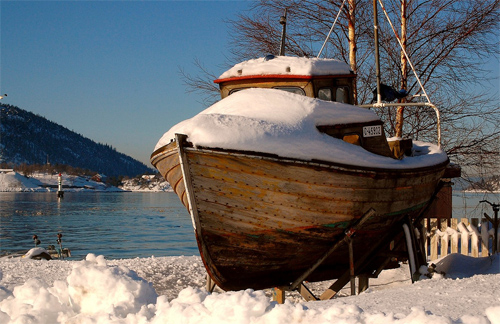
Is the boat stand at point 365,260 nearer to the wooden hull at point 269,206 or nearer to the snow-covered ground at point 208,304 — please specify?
the wooden hull at point 269,206

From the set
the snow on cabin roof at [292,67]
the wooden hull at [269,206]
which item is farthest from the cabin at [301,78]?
the wooden hull at [269,206]

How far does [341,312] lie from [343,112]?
4.00 m

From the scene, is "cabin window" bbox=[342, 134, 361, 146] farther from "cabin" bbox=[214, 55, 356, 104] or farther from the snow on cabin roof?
the snow on cabin roof

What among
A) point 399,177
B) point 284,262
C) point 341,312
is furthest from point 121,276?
point 399,177

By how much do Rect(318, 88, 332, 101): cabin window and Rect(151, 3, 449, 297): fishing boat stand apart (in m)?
0.02

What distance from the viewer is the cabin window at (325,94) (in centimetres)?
818

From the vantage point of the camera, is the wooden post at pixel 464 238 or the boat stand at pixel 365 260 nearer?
the boat stand at pixel 365 260

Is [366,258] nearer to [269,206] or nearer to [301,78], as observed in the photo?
[269,206]

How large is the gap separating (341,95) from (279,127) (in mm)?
2413

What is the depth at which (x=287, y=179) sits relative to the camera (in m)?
6.41

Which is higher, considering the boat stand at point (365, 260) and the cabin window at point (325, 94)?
the cabin window at point (325, 94)

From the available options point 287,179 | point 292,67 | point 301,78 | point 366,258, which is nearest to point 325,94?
point 301,78

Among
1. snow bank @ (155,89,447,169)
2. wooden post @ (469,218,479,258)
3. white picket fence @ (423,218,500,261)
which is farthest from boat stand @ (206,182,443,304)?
wooden post @ (469,218,479,258)

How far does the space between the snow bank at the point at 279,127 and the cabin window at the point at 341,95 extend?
1.00 metres
